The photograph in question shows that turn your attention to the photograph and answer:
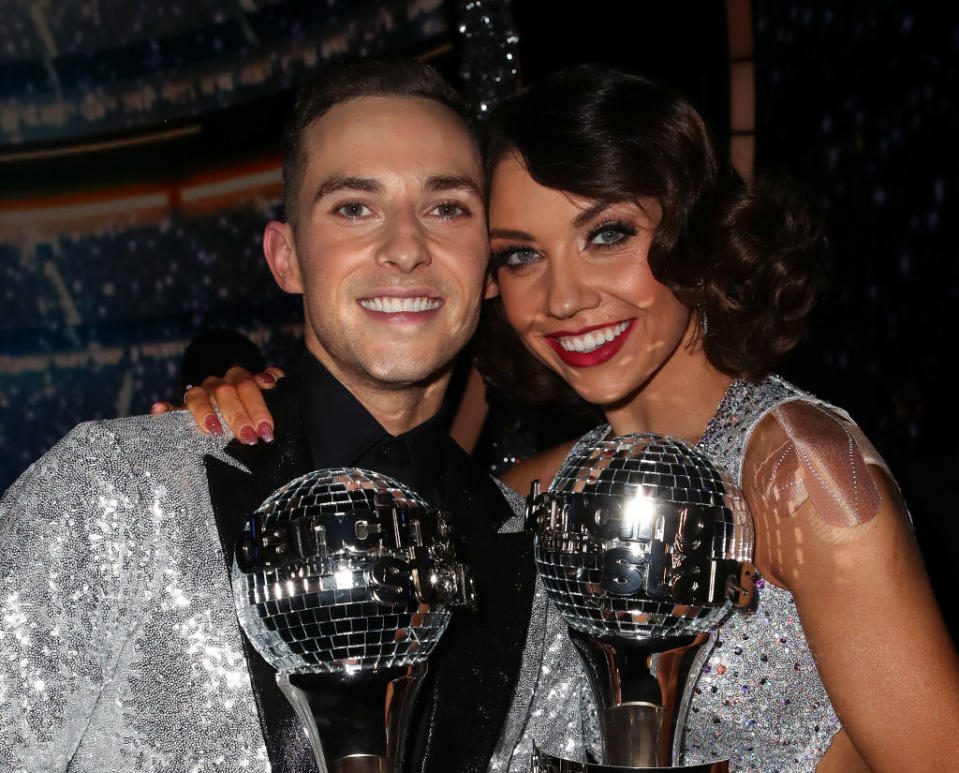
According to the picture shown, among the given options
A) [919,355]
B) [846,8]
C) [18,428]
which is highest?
[846,8]

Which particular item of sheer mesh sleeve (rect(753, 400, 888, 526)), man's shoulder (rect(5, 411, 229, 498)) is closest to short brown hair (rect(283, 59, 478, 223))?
man's shoulder (rect(5, 411, 229, 498))

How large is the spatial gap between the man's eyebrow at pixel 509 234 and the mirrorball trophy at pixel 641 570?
0.84 metres

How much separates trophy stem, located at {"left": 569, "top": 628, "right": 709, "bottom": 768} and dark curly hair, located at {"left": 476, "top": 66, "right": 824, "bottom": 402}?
92cm

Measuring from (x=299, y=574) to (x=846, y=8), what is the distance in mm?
3801

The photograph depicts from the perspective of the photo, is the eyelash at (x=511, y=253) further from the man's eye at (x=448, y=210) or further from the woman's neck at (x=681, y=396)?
the woman's neck at (x=681, y=396)

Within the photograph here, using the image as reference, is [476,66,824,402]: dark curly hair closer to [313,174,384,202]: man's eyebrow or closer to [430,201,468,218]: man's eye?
[430,201,468,218]: man's eye

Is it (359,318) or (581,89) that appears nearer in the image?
(359,318)

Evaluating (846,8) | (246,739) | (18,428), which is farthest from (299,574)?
(18,428)

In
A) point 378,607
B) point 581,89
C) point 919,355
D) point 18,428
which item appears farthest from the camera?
point 18,428

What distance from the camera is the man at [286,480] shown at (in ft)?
4.28

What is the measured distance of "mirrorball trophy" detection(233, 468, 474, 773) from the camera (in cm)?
89

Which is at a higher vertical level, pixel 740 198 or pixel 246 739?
pixel 740 198

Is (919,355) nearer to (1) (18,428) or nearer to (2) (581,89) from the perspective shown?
(2) (581,89)

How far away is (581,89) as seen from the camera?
1825 mm
